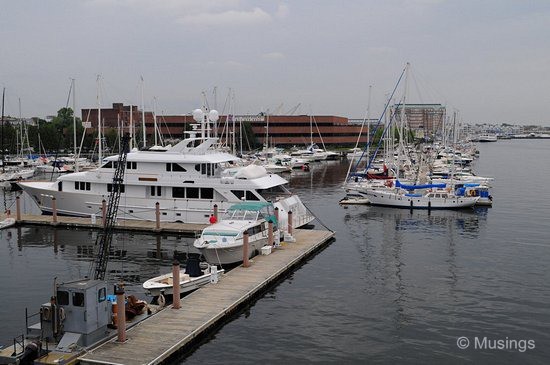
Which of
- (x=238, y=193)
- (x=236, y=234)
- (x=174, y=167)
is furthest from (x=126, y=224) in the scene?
(x=236, y=234)

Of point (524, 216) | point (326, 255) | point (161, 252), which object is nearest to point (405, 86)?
point (524, 216)

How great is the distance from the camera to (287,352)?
19516 mm

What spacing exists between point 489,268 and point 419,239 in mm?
9002

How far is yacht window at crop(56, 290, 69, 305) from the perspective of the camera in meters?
17.6

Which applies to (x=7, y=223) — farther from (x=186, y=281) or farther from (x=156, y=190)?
(x=186, y=281)

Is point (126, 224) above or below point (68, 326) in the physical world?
below

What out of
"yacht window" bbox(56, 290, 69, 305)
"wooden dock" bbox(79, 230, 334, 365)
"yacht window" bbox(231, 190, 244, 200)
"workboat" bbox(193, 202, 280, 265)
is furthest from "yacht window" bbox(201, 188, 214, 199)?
"yacht window" bbox(56, 290, 69, 305)

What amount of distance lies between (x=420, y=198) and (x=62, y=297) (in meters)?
42.7

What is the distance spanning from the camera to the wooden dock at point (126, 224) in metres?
39.2

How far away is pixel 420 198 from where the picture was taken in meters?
54.7

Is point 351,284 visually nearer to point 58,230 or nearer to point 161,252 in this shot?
point 161,252

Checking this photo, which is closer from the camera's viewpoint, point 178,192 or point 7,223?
point 178,192

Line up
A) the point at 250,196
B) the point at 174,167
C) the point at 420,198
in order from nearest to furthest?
Result: the point at 250,196 → the point at 174,167 → the point at 420,198

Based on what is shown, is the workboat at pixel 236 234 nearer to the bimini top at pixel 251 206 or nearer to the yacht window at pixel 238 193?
the bimini top at pixel 251 206
